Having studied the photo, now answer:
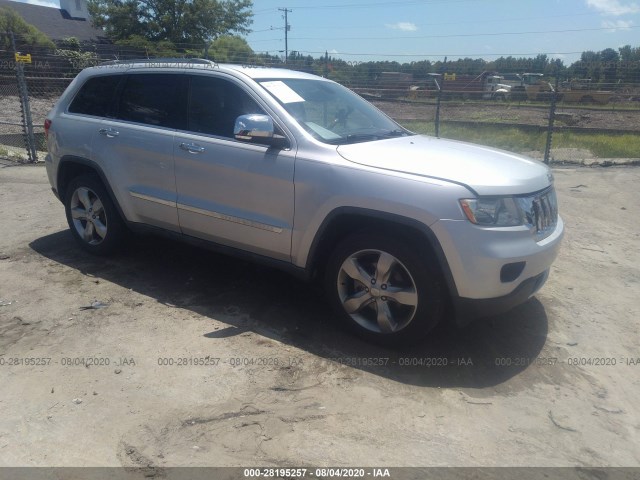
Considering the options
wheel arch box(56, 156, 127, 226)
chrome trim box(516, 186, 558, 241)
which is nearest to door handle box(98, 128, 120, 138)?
wheel arch box(56, 156, 127, 226)

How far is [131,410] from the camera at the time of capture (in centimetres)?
318

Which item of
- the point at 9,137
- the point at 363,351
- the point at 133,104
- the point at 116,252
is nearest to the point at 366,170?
the point at 363,351

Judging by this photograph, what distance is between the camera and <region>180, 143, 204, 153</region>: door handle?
446 centimetres

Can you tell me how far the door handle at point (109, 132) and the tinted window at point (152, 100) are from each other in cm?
16

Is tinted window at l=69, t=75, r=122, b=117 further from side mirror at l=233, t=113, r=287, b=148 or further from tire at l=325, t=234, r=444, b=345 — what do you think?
tire at l=325, t=234, r=444, b=345

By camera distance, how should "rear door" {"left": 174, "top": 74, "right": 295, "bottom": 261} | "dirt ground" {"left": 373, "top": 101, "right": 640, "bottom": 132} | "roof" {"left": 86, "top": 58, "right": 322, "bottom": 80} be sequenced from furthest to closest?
"dirt ground" {"left": 373, "top": 101, "right": 640, "bottom": 132}
"roof" {"left": 86, "top": 58, "right": 322, "bottom": 80}
"rear door" {"left": 174, "top": 74, "right": 295, "bottom": 261}

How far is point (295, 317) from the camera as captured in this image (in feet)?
14.3

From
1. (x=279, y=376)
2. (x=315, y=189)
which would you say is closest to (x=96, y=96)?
(x=315, y=189)

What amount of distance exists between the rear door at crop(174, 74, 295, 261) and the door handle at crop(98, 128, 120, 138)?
2.49 ft

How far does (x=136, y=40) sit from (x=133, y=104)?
36310 millimetres

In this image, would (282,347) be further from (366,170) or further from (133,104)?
(133,104)

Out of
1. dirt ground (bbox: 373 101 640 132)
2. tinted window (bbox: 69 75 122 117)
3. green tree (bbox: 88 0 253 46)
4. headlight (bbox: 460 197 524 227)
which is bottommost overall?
dirt ground (bbox: 373 101 640 132)

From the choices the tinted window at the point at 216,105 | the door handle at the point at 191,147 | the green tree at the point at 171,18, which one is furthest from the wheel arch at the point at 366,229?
the green tree at the point at 171,18

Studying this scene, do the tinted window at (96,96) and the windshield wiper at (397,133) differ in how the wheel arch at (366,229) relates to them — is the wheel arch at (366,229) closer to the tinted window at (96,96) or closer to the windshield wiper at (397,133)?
the windshield wiper at (397,133)
